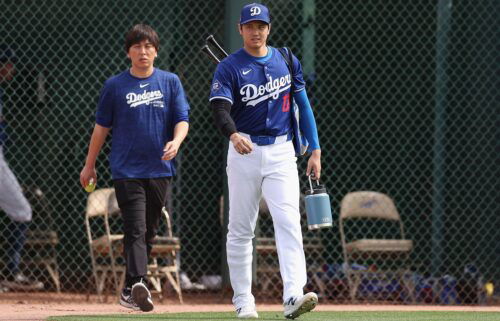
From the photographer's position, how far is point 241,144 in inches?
226

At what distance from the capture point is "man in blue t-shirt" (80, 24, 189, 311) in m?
6.50

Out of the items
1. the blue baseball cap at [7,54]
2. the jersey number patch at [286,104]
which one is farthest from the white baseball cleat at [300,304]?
the blue baseball cap at [7,54]

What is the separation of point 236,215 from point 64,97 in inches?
158

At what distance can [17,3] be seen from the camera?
375 inches

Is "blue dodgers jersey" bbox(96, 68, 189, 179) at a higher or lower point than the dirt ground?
higher

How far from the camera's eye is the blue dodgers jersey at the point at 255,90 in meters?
6.09

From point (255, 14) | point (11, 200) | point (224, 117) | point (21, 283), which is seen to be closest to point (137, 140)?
point (224, 117)

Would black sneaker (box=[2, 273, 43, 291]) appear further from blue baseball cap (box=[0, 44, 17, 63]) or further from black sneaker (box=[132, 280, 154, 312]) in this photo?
black sneaker (box=[132, 280, 154, 312])

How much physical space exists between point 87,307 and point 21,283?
1.47 metres

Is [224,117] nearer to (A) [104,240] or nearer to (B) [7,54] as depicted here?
(A) [104,240]

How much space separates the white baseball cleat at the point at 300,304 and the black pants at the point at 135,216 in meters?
1.01

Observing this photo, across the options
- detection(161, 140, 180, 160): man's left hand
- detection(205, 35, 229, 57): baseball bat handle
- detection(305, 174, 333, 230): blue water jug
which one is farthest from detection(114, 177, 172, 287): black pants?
detection(305, 174, 333, 230): blue water jug

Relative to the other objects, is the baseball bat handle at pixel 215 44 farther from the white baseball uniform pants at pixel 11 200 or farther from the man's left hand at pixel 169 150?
the white baseball uniform pants at pixel 11 200

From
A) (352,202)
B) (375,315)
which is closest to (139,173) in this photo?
(375,315)
